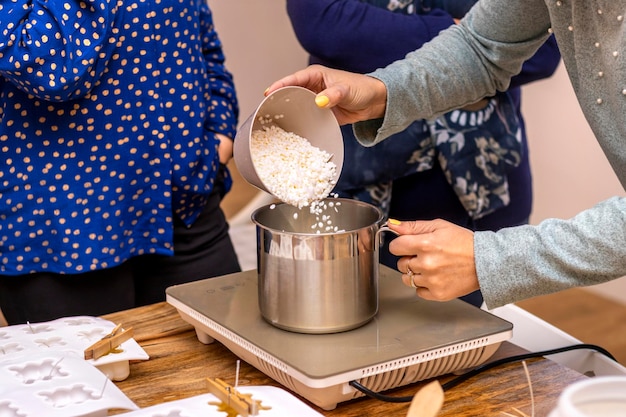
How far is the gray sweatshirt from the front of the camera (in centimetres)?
115

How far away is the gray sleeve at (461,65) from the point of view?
1.51 meters

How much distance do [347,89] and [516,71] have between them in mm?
367

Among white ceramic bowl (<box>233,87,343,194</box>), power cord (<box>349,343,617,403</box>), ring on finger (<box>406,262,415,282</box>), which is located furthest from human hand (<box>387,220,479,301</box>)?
white ceramic bowl (<box>233,87,343,194</box>)

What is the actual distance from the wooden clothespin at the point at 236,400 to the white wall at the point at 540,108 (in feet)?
9.36

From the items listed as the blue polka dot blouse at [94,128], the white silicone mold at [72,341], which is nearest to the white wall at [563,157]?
the blue polka dot blouse at [94,128]

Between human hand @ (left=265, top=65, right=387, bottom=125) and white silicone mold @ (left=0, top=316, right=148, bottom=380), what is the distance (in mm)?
481

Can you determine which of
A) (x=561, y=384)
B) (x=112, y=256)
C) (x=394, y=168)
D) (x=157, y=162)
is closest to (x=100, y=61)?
(x=157, y=162)

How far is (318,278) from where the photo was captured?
48.5 inches

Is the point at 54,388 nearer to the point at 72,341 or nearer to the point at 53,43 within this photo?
the point at 72,341

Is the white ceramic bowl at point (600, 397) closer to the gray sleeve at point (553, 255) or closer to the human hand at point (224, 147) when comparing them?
the gray sleeve at point (553, 255)

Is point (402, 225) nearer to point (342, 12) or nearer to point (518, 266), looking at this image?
point (518, 266)

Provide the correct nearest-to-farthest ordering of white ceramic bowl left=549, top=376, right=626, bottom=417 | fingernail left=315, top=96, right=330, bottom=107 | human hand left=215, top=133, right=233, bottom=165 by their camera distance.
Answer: white ceramic bowl left=549, top=376, right=626, bottom=417 → fingernail left=315, top=96, right=330, bottom=107 → human hand left=215, top=133, right=233, bottom=165

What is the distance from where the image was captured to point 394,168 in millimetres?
1942

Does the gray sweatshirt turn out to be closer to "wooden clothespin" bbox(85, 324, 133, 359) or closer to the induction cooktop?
the induction cooktop
